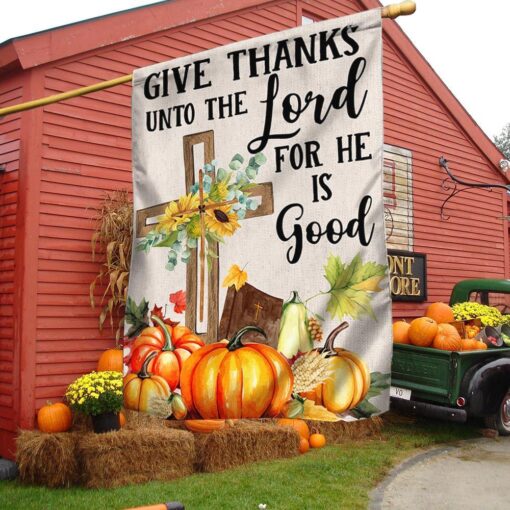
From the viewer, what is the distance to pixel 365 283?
2.28 meters

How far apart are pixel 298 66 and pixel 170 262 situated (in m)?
0.94

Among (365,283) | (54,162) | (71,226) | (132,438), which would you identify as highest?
(54,162)

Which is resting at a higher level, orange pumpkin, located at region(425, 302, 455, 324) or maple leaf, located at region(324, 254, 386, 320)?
maple leaf, located at region(324, 254, 386, 320)

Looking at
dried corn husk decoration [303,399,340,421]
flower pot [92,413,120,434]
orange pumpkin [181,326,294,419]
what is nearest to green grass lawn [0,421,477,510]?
flower pot [92,413,120,434]

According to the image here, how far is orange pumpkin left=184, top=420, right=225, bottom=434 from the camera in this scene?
273 inches

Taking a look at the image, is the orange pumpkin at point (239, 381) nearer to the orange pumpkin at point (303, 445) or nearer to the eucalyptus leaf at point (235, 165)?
the eucalyptus leaf at point (235, 165)

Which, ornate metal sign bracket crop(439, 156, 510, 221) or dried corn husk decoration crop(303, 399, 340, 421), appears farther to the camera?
ornate metal sign bracket crop(439, 156, 510, 221)

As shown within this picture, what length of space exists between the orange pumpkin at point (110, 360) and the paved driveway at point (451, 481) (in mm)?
3133

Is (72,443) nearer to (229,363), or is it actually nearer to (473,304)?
(229,363)

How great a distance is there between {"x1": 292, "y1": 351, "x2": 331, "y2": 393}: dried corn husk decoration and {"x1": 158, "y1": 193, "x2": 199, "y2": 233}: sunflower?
29.3 inches

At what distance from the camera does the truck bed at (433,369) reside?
8133 millimetres

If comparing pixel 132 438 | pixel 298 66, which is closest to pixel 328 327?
pixel 298 66

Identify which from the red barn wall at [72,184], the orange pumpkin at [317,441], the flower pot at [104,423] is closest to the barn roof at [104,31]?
the red barn wall at [72,184]

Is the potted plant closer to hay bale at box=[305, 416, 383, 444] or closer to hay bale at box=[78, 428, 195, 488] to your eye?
hay bale at box=[78, 428, 195, 488]
